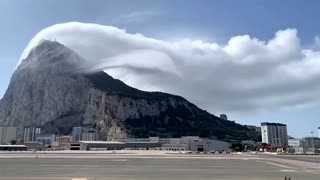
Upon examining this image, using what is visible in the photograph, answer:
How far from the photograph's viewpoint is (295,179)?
32.8 m

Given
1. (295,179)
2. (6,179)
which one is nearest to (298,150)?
(295,179)

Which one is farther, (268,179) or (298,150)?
(298,150)

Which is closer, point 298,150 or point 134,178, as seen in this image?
point 134,178

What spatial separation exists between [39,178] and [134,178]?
836 centimetres

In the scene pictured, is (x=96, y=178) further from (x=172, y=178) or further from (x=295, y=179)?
(x=295, y=179)

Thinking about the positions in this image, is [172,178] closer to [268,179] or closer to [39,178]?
[268,179]

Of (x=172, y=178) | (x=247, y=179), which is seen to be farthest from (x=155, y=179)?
(x=247, y=179)

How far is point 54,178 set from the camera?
31.6 metres

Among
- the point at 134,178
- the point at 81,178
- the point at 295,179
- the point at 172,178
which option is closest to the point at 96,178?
the point at 81,178

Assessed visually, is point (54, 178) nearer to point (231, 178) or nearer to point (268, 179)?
point (231, 178)

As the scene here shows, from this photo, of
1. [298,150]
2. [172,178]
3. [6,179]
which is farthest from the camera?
[298,150]

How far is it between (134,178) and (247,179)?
1010cm

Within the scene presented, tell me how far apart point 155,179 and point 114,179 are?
3.57m

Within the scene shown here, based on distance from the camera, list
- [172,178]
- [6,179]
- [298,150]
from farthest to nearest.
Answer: [298,150]
[172,178]
[6,179]
